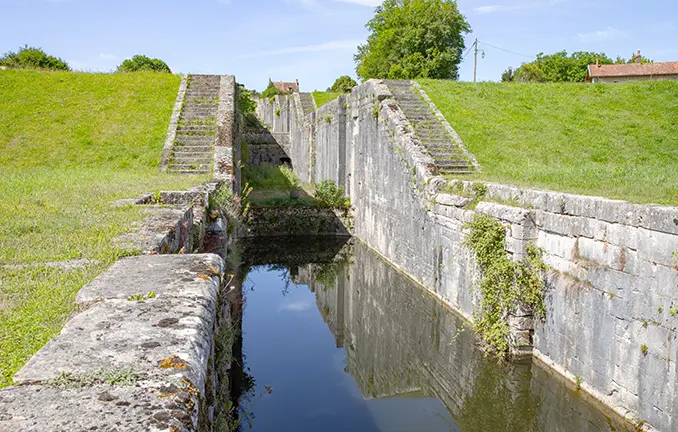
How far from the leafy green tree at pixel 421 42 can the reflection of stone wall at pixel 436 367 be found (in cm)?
2886

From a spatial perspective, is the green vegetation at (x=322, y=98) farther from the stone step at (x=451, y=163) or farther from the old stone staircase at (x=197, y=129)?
the stone step at (x=451, y=163)

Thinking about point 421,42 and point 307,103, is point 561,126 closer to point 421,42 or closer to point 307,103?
point 307,103

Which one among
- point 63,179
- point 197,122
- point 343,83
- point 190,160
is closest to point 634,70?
point 343,83

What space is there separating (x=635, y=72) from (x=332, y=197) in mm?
43283

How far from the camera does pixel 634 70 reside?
4831 cm

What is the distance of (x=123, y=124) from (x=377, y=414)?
12.4 m

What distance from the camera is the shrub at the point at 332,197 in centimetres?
1720

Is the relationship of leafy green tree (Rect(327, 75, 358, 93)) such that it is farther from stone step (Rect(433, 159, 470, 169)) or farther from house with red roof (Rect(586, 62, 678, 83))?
stone step (Rect(433, 159, 470, 169))

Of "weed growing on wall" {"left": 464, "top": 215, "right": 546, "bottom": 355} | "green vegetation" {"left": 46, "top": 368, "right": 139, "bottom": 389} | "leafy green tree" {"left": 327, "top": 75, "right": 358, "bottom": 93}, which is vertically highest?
"leafy green tree" {"left": 327, "top": 75, "right": 358, "bottom": 93}

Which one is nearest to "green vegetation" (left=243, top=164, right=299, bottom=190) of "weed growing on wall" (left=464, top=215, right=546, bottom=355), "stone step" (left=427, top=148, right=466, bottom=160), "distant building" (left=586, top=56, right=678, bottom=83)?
"stone step" (left=427, top=148, right=466, bottom=160)

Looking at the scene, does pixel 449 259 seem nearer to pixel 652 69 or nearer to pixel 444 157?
pixel 444 157

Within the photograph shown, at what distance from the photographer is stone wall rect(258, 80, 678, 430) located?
195 inches

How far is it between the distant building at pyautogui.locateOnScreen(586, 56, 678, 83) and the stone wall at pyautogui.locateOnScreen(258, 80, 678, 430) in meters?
42.0

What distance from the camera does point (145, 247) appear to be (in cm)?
348
